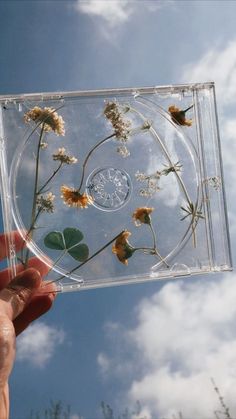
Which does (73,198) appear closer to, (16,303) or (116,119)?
(116,119)

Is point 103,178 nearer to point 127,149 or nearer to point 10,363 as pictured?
point 127,149

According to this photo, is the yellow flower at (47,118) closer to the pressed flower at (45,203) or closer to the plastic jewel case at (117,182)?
the plastic jewel case at (117,182)

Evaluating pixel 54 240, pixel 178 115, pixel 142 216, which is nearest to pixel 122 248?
pixel 142 216

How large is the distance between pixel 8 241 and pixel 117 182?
763 mm

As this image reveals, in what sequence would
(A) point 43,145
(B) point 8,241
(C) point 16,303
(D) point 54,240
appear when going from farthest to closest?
(A) point 43,145 < (D) point 54,240 < (B) point 8,241 < (C) point 16,303

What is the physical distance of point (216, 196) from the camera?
3.43 meters

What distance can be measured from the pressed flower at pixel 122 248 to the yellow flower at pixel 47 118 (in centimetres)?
72

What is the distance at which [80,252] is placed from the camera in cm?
333

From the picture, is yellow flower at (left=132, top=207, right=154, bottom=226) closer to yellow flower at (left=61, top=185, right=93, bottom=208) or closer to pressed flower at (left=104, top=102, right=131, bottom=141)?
yellow flower at (left=61, top=185, right=93, bottom=208)

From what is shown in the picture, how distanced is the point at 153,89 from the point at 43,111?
0.69m

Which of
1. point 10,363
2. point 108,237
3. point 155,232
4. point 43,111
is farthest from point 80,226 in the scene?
point 10,363

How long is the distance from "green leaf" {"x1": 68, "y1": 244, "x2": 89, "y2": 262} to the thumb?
0.31 meters

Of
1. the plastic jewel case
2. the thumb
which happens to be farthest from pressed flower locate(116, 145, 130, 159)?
the thumb

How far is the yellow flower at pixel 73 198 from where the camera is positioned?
3.38 meters
